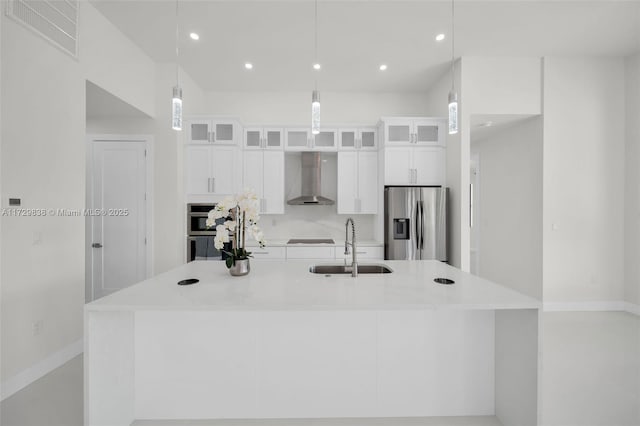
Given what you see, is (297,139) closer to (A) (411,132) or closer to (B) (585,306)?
(A) (411,132)

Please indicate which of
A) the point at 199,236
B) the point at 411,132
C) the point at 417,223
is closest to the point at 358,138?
the point at 411,132

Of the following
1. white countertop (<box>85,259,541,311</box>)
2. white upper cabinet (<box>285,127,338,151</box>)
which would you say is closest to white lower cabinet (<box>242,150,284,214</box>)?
white upper cabinet (<box>285,127,338,151</box>)

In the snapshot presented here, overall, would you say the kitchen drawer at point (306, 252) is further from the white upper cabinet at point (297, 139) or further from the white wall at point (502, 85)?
the white wall at point (502, 85)

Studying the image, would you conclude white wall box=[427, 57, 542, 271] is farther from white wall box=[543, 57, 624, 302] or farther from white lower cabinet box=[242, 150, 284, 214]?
white lower cabinet box=[242, 150, 284, 214]

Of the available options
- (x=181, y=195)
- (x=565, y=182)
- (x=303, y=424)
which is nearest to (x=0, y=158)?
(x=181, y=195)

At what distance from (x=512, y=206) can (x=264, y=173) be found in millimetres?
3850

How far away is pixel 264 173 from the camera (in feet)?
14.8

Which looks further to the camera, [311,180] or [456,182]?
[311,180]

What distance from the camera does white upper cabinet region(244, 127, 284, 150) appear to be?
4500mm

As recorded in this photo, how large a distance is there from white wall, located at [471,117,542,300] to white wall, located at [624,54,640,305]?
1.08 m

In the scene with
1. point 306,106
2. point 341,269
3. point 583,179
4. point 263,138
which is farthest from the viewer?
point 306,106

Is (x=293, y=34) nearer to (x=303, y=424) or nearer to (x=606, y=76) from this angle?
(x=303, y=424)

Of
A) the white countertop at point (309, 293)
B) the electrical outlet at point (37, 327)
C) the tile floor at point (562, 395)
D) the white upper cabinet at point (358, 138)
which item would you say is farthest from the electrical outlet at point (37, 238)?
the white upper cabinet at point (358, 138)

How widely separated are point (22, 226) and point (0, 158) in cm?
51
